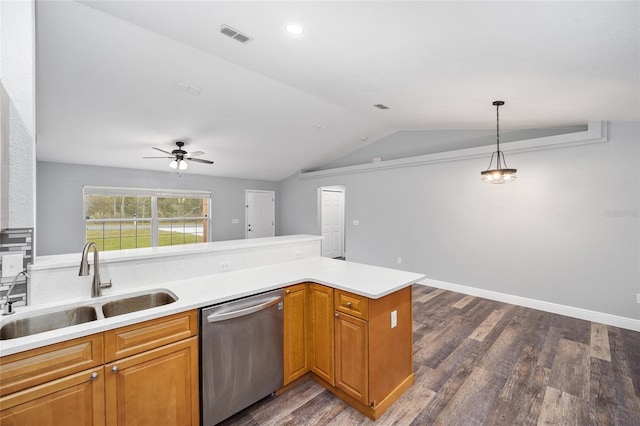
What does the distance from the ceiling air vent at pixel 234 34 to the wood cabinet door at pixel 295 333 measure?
86.4 inches

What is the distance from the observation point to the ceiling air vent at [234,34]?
2.31m

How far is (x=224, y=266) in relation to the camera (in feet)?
8.02

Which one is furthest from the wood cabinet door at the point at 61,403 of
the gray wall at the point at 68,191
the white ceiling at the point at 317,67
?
the gray wall at the point at 68,191

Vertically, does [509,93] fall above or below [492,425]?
above

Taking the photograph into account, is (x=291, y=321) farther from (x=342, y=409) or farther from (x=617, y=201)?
(x=617, y=201)

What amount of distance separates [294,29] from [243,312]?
217cm

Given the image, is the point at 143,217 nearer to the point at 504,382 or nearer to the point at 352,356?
the point at 352,356

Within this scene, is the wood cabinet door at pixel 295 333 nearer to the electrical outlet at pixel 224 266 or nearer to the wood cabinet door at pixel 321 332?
the wood cabinet door at pixel 321 332

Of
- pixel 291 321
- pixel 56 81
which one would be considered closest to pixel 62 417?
pixel 291 321

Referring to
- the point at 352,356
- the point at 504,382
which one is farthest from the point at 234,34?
the point at 504,382

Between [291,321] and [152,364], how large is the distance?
0.96m

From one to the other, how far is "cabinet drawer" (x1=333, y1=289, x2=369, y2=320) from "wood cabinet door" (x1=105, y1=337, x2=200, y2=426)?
993mm

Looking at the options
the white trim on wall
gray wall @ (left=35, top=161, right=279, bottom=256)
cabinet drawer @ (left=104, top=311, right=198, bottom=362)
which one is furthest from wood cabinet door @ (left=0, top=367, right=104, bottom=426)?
gray wall @ (left=35, top=161, right=279, bottom=256)

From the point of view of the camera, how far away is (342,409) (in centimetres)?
202
